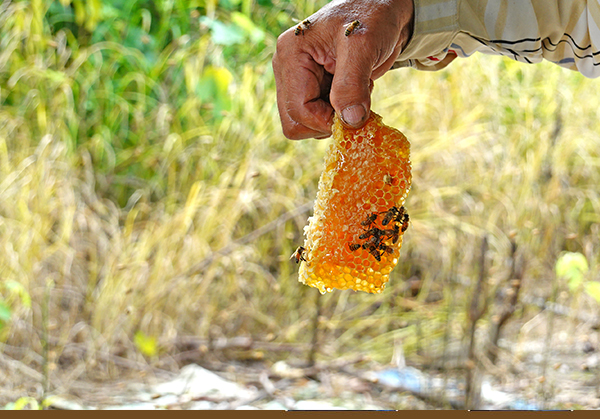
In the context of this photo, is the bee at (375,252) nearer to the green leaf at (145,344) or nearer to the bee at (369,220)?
the bee at (369,220)

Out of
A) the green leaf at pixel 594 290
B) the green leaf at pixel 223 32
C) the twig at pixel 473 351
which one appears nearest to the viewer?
the green leaf at pixel 594 290

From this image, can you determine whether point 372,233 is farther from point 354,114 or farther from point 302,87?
point 302,87

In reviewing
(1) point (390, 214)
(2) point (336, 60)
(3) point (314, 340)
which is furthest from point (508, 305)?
(2) point (336, 60)

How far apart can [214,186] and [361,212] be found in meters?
1.60

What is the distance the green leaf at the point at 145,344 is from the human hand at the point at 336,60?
1.43m

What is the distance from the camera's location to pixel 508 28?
948 millimetres

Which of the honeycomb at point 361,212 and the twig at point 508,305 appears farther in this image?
the twig at point 508,305

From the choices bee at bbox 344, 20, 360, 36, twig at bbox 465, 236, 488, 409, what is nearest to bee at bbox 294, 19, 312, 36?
bee at bbox 344, 20, 360, 36

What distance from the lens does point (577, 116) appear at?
254 centimetres

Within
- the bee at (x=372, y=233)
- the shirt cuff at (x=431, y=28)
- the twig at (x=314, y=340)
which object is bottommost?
the twig at (x=314, y=340)

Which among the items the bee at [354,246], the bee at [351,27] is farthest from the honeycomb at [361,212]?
the bee at [351,27]

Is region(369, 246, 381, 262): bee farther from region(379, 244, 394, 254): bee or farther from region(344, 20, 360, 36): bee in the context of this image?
region(344, 20, 360, 36): bee

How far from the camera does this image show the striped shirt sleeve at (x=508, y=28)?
35.0 inches

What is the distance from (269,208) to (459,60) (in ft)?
3.70
